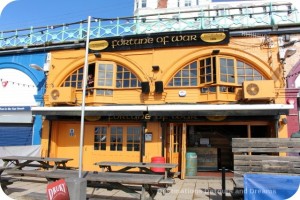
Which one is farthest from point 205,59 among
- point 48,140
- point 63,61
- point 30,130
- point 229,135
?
point 30,130

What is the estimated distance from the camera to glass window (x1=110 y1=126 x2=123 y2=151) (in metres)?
11.9

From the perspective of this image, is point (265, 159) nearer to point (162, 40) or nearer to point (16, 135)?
point (162, 40)

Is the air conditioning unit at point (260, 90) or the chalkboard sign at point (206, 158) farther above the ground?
the air conditioning unit at point (260, 90)

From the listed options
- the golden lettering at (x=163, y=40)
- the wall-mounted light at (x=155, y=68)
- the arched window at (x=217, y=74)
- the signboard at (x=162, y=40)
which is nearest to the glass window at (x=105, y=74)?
the signboard at (x=162, y=40)

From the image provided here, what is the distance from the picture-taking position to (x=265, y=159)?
6.21m

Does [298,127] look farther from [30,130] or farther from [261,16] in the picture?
[30,130]

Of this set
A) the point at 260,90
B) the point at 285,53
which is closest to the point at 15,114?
the point at 260,90

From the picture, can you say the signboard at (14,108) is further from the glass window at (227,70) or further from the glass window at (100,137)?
the glass window at (227,70)

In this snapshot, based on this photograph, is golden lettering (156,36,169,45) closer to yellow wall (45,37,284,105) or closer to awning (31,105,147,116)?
yellow wall (45,37,284,105)

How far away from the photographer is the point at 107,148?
A: 1198cm

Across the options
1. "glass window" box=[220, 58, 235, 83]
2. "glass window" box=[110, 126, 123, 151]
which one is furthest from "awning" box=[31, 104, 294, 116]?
"glass window" box=[220, 58, 235, 83]

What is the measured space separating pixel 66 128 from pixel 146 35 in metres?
5.83

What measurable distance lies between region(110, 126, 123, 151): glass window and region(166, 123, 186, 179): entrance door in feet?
7.13

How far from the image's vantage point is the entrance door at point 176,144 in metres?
10.8
